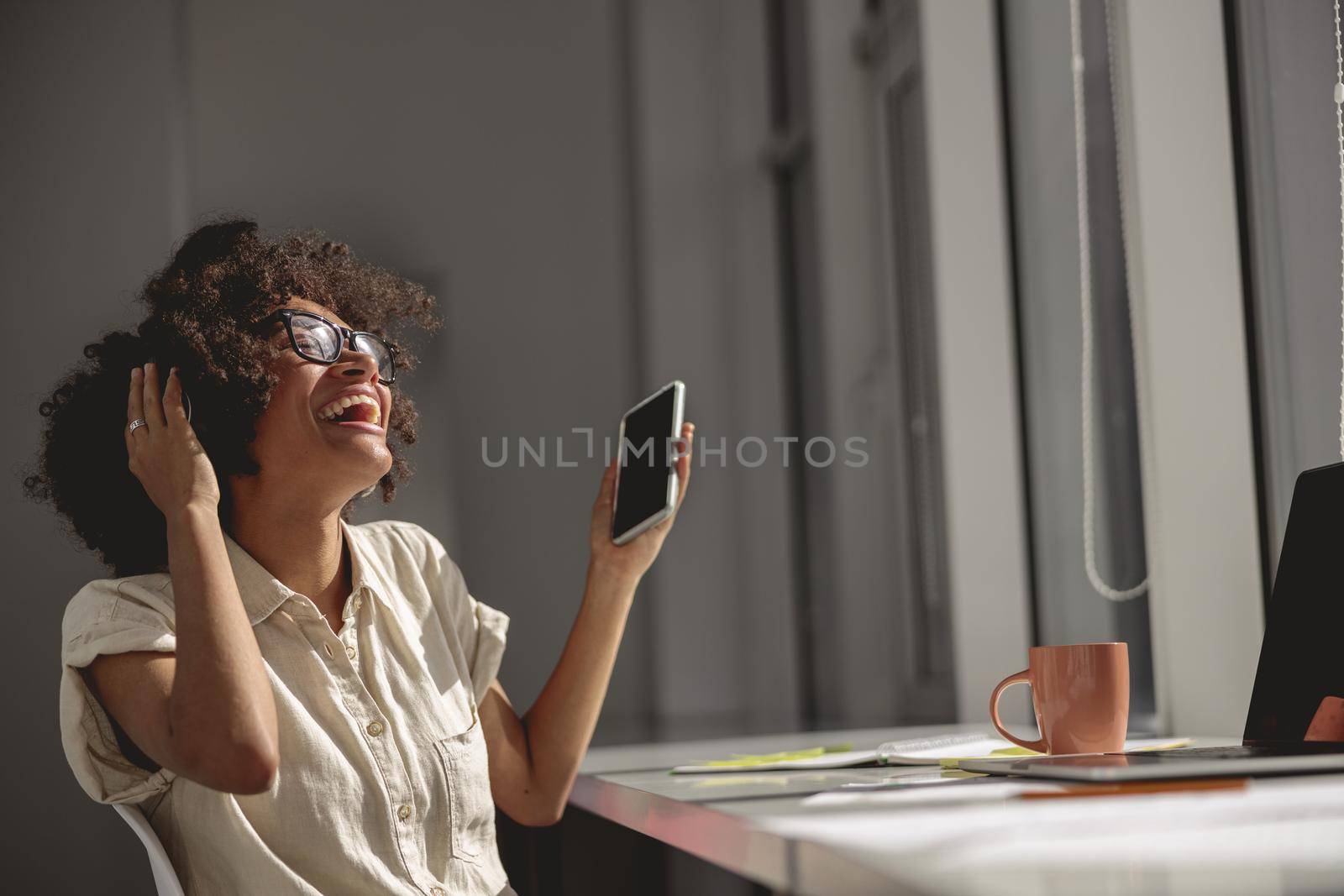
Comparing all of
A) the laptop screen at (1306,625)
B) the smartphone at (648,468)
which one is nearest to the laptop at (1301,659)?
the laptop screen at (1306,625)

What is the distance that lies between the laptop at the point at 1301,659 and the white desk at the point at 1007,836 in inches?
3.0

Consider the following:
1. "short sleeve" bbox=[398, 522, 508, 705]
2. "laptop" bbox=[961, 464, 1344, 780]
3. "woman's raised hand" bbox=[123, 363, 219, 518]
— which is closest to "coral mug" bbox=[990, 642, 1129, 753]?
"laptop" bbox=[961, 464, 1344, 780]

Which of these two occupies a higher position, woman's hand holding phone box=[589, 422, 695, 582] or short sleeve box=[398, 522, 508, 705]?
woman's hand holding phone box=[589, 422, 695, 582]

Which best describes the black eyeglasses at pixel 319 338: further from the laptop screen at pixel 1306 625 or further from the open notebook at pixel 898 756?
the laptop screen at pixel 1306 625

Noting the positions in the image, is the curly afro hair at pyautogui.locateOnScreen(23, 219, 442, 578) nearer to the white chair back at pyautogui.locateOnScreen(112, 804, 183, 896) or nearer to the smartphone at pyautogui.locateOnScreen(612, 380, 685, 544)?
the white chair back at pyautogui.locateOnScreen(112, 804, 183, 896)

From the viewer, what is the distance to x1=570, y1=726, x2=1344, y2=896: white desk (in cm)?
56

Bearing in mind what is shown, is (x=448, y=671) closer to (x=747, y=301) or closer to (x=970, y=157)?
(x=747, y=301)

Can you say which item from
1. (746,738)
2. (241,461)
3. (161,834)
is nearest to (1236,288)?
(746,738)

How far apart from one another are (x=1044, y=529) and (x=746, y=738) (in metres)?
0.62

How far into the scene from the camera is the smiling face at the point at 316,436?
3.97ft

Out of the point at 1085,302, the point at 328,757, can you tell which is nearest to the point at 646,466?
the point at 328,757

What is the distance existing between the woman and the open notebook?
23 centimetres

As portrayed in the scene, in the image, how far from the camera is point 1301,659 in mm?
1119

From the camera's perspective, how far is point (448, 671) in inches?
51.2
